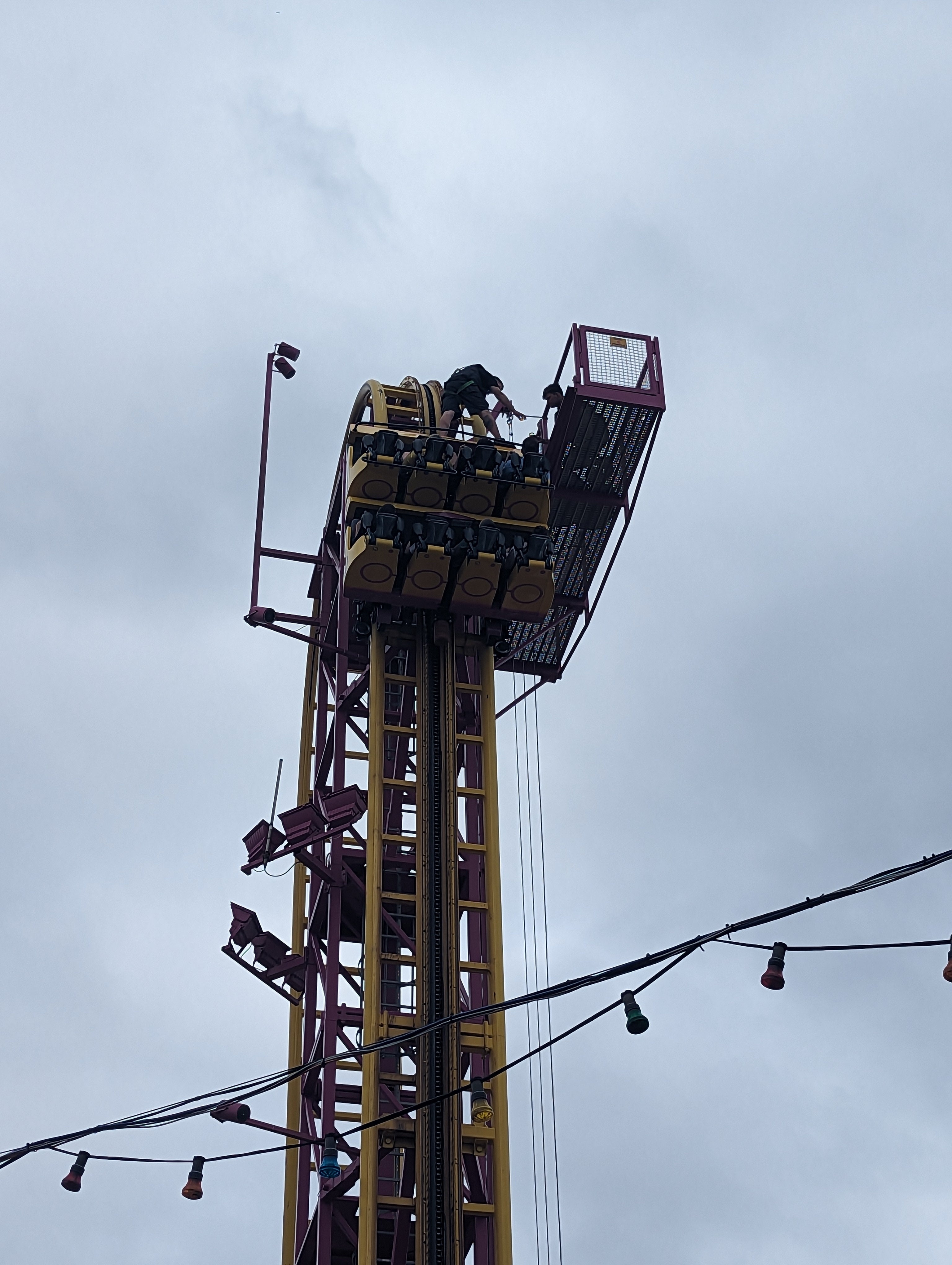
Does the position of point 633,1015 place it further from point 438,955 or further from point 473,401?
point 473,401

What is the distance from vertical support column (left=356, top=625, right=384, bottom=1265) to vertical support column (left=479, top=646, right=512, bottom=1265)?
82.4 inches

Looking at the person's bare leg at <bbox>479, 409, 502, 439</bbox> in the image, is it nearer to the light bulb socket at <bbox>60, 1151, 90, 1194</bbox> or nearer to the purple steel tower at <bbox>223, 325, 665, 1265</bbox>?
the purple steel tower at <bbox>223, 325, 665, 1265</bbox>

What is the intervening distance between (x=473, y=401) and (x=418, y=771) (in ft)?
29.8

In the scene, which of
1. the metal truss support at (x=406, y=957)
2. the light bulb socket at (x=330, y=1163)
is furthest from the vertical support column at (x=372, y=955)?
the light bulb socket at (x=330, y=1163)

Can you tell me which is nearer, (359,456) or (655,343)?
(359,456)

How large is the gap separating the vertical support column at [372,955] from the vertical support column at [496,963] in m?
2.09

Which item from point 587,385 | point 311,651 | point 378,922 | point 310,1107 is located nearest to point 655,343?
point 587,385

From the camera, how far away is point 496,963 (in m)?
32.6

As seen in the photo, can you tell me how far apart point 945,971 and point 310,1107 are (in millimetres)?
18957

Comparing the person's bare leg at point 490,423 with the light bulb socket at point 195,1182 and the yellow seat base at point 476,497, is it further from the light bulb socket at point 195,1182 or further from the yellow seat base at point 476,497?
the light bulb socket at point 195,1182

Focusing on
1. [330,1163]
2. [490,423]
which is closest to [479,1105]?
[330,1163]

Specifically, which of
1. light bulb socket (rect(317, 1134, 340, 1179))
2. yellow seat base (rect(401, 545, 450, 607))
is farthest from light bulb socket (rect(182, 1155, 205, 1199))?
yellow seat base (rect(401, 545, 450, 607))

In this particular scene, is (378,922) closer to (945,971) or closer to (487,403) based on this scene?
(487,403)

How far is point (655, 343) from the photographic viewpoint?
38.2 m
